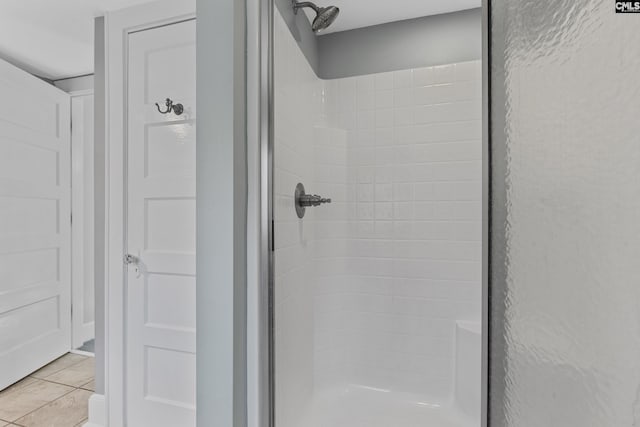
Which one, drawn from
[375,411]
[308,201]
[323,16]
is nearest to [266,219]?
[308,201]

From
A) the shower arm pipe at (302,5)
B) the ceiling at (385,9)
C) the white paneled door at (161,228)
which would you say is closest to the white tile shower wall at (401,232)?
the ceiling at (385,9)

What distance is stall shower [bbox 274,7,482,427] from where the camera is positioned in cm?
151

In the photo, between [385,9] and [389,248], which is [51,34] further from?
[389,248]

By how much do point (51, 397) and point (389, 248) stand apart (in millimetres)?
2164

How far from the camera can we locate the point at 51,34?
6.25 ft

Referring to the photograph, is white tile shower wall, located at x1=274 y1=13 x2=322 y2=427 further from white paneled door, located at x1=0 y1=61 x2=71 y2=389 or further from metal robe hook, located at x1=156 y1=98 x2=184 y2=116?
white paneled door, located at x1=0 y1=61 x2=71 y2=389

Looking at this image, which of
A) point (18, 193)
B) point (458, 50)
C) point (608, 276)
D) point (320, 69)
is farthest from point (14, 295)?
point (458, 50)

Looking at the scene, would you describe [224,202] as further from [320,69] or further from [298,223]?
[320,69]

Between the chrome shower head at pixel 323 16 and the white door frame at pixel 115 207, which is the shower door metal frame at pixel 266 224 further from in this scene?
the white door frame at pixel 115 207

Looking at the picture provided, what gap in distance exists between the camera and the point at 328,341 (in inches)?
67.4

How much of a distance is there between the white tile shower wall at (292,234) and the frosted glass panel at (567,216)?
748 mm

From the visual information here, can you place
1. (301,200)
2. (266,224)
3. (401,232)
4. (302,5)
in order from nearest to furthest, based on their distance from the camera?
(266,224), (302,5), (301,200), (401,232)

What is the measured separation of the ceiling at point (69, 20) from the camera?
158cm

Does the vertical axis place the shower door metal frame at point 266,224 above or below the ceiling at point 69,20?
below
